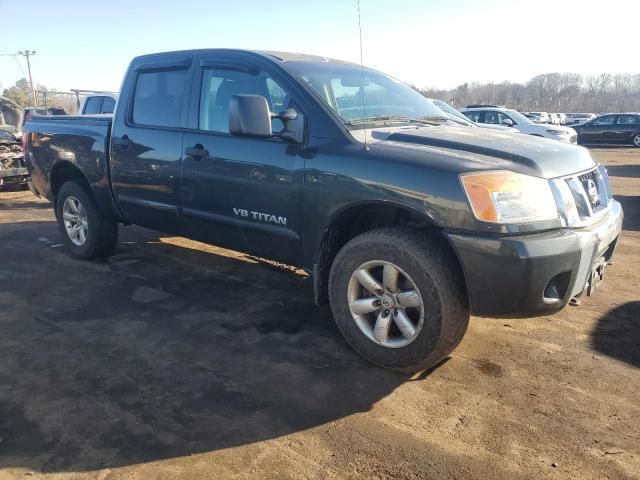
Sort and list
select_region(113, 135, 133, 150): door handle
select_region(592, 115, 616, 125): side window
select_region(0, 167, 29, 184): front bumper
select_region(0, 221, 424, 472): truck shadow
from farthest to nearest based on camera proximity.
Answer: select_region(592, 115, 616, 125): side window
select_region(0, 167, 29, 184): front bumper
select_region(113, 135, 133, 150): door handle
select_region(0, 221, 424, 472): truck shadow

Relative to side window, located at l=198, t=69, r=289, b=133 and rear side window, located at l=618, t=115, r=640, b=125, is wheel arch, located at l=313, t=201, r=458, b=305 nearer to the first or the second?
side window, located at l=198, t=69, r=289, b=133

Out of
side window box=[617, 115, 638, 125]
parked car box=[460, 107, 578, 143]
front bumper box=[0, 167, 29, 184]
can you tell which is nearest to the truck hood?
front bumper box=[0, 167, 29, 184]

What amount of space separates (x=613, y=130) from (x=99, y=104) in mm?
21277

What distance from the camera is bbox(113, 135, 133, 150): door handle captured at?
14.5 feet

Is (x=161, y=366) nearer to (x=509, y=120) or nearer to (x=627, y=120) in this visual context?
(x=509, y=120)

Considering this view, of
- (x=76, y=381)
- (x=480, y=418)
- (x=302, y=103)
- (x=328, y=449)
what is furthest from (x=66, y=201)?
(x=480, y=418)

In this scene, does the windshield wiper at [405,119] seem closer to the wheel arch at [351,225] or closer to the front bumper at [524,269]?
the wheel arch at [351,225]

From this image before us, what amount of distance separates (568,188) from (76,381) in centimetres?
301

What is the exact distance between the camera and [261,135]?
3.21 metres

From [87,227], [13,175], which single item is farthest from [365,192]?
[13,175]

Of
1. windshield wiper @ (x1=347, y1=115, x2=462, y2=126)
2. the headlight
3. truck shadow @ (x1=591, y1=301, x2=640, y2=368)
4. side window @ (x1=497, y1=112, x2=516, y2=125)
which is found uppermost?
side window @ (x1=497, y1=112, x2=516, y2=125)

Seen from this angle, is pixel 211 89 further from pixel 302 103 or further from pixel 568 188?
pixel 568 188

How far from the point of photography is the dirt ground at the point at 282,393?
7.57ft

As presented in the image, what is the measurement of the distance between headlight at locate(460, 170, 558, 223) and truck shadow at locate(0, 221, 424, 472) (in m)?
1.14
